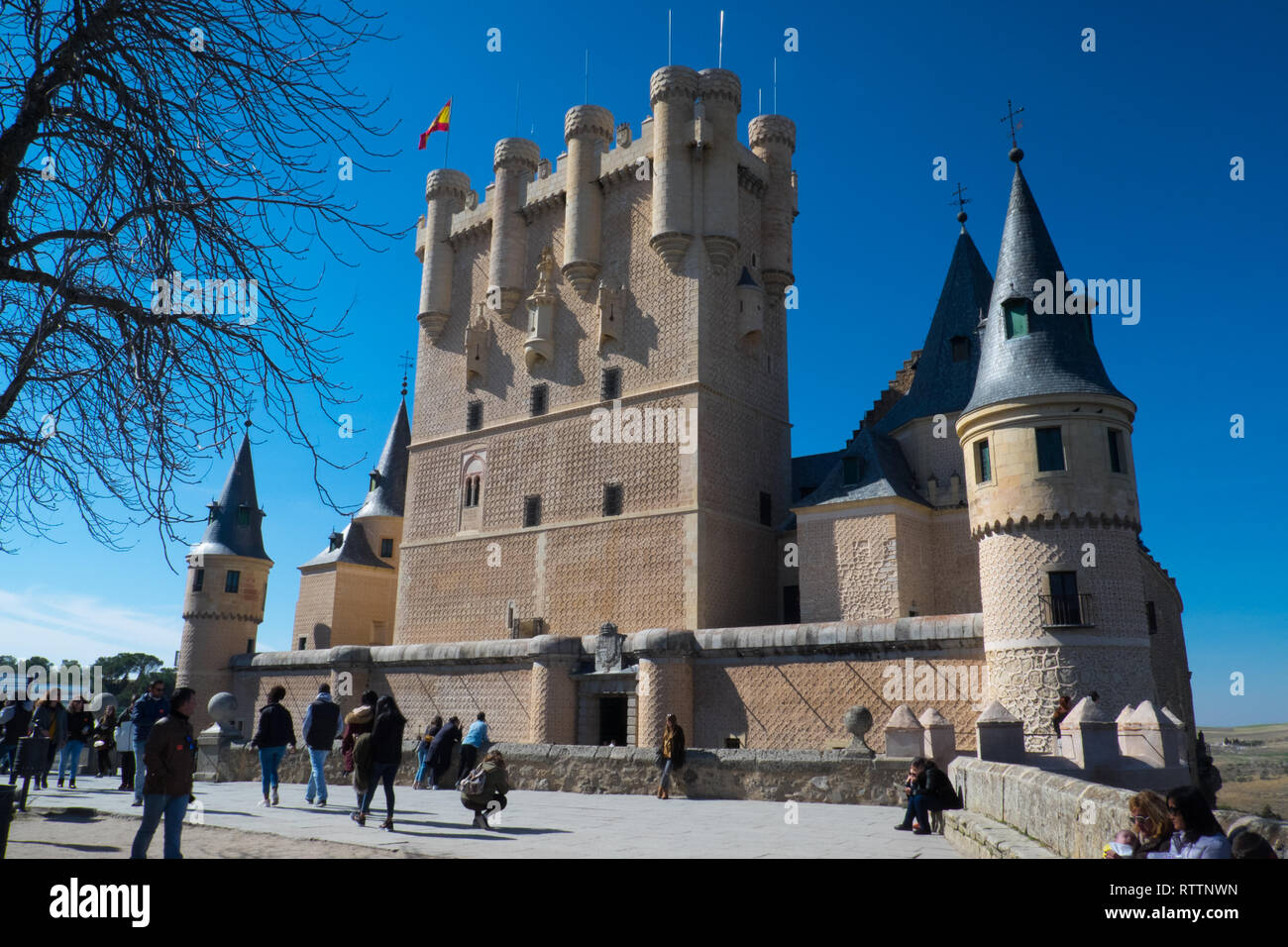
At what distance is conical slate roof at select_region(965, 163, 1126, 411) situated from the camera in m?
15.9

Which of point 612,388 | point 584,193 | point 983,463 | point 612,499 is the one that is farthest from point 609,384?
point 983,463

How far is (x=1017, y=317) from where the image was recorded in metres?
16.9

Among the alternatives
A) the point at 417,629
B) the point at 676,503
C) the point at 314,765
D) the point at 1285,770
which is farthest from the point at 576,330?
the point at 1285,770

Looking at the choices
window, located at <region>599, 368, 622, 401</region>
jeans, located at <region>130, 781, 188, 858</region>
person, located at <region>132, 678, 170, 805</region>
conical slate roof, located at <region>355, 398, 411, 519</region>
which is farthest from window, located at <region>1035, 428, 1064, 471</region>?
conical slate roof, located at <region>355, 398, 411, 519</region>

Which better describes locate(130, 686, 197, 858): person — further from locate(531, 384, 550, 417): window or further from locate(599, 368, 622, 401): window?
locate(531, 384, 550, 417): window

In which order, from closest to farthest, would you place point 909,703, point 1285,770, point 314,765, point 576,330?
1. point 314,765
2. point 909,703
3. point 576,330
4. point 1285,770

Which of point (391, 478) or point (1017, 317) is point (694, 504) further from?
point (391, 478)

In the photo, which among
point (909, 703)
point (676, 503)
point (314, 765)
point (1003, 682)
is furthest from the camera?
point (676, 503)

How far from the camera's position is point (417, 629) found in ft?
94.4

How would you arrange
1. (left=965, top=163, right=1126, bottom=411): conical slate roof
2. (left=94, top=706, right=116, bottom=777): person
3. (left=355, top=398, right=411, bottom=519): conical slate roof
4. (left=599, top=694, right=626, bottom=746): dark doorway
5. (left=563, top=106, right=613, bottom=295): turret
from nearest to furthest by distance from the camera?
(left=965, top=163, right=1126, bottom=411): conical slate roof
(left=94, top=706, right=116, bottom=777): person
(left=599, top=694, right=626, bottom=746): dark doorway
(left=563, top=106, right=613, bottom=295): turret
(left=355, top=398, right=411, bottom=519): conical slate roof

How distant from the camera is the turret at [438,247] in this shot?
30.7 metres

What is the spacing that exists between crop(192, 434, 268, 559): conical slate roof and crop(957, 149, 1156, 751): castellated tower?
82.4 ft
